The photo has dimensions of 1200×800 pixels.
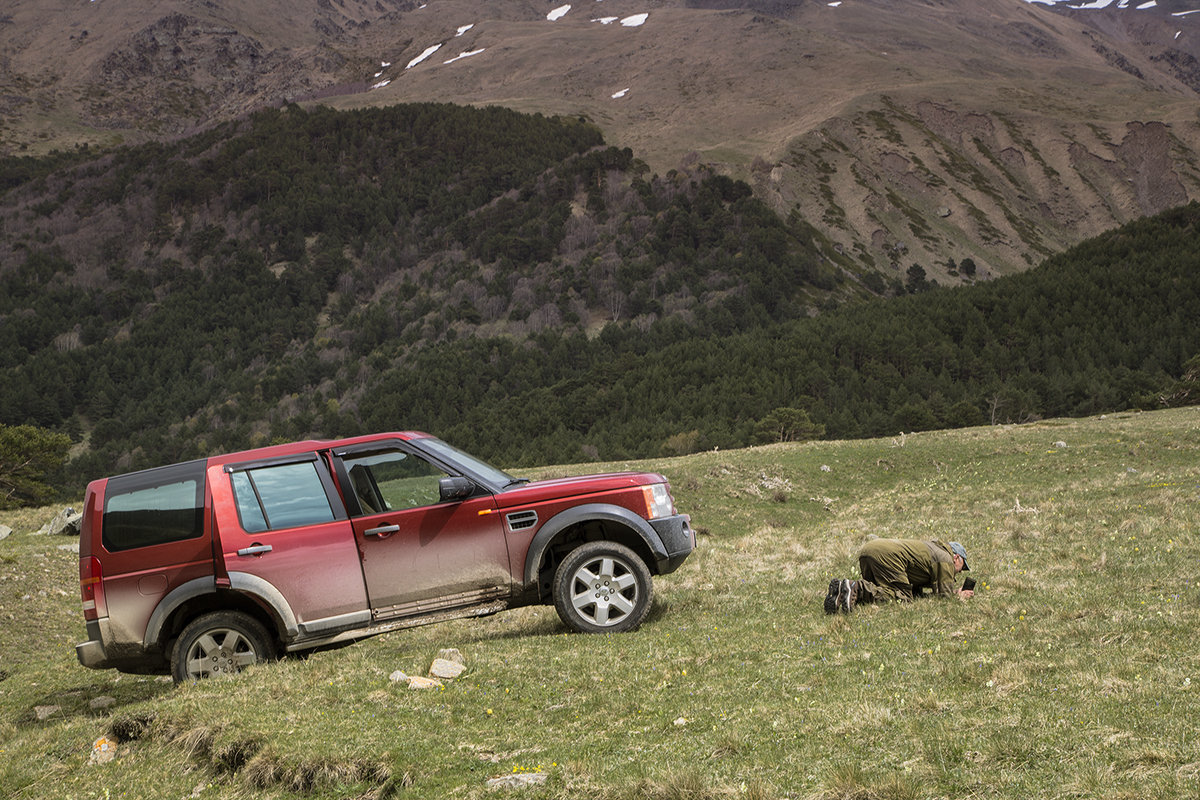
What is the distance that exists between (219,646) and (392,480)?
2400 mm

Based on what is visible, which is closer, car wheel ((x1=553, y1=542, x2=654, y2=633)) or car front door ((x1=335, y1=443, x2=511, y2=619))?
car front door ((x1=335, y1=443, x2=511, y2=619))

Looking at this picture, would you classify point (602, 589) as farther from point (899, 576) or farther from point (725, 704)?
point (899, 576)

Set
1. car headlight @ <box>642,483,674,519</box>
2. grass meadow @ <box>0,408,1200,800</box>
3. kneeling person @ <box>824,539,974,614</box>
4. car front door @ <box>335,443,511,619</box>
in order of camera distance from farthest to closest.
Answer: kneeling person @ <box>824,539,974,614</box> → car headlight @ <box>642,483,674,519</box> → car front door @ <box>335,443,511,619</box> → grass meadow @ <box>0,408,1200,800</box>

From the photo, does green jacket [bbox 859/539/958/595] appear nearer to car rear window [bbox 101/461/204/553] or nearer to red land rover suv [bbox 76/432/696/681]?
red land rover suv [bbox 76/432/696/681]

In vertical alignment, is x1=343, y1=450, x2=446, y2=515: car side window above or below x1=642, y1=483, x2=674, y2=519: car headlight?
above

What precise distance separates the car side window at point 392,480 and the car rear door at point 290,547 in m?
0.31

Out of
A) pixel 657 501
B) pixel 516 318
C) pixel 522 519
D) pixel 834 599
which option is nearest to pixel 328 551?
pixel 522 519

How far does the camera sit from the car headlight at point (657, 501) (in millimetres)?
9633

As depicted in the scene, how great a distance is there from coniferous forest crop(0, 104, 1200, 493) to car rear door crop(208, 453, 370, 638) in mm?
68050

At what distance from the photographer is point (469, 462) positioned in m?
9.77

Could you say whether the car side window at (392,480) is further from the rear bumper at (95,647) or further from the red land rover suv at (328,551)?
the rear bumper at (95,647)

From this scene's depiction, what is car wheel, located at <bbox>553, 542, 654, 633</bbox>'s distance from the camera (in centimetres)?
930

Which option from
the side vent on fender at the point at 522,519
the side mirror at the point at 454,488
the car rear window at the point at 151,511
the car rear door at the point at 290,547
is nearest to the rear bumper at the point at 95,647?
the car rear window at the point at 151,511

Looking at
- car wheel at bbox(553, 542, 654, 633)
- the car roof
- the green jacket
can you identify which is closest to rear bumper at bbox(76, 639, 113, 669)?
the car roof
